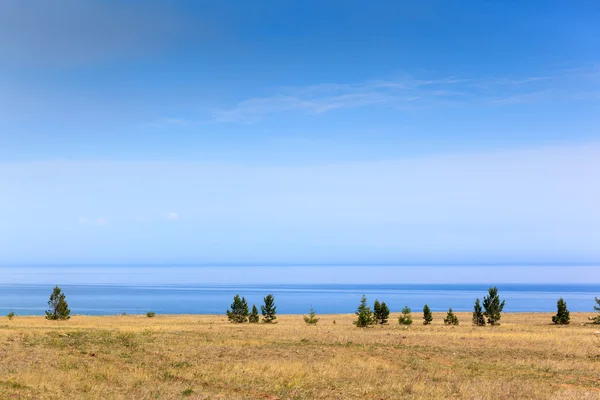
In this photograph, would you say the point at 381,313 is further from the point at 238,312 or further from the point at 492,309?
the point at 238,312

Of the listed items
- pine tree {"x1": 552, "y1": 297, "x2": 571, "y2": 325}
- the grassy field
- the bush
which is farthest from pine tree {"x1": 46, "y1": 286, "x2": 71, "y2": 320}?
pine tree {"x1": 552, "y1": 297, "x2": 571, "y2": 325}

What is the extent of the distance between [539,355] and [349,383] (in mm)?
15759

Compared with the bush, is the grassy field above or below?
below

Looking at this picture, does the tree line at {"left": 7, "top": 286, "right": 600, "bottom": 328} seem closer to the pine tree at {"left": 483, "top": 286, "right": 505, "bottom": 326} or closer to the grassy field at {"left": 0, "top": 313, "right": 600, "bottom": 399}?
the pine tree at {"left": 483, "top": 286, "right": 505, "bottom": 326}

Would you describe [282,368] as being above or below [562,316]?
below

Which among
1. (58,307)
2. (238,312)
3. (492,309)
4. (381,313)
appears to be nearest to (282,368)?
(381,313)

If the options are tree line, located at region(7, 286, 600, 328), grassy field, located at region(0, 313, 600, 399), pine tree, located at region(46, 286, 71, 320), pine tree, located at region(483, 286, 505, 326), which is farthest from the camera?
pine tree, located at region(483, 286, 505, 326)

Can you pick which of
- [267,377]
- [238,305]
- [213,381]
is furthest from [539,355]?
[238,305]

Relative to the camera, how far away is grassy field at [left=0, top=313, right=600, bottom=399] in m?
19.6

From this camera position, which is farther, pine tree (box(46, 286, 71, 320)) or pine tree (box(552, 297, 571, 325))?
pine tree (box(552, 297, 571, 325))

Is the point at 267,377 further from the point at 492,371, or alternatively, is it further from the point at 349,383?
the point at 492,371

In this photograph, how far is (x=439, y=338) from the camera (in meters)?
40.4

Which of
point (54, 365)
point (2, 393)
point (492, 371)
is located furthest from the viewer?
point (492, 371)

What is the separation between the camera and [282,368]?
24.2 metres
